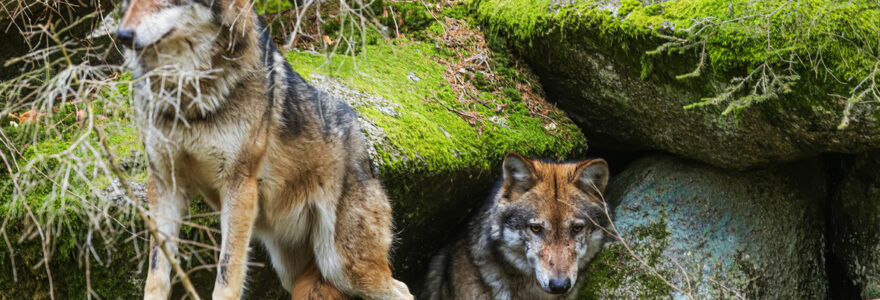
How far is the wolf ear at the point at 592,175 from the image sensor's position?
6293 millimetres

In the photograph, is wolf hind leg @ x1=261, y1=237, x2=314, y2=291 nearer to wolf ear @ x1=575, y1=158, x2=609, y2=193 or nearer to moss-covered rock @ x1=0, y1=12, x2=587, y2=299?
moss-covered rock @ x1=0, y1=12, x2=587, y2=299

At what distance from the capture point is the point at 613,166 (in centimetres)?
823

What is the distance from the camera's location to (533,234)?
6.14m

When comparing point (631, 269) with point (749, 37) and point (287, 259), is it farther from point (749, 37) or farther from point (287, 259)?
point (287, 259)

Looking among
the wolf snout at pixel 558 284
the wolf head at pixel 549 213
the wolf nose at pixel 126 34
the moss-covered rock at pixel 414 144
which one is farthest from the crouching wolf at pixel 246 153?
the wolf head at pixel 549 213

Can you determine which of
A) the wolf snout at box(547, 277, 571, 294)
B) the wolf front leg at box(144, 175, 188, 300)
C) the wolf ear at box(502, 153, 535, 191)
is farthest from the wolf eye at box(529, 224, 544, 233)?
the wolf front leg at box(144, 175, 188, 300)

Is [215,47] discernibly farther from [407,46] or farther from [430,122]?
[407,46]

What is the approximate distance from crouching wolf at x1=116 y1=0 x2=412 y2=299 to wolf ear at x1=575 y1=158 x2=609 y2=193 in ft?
6.37

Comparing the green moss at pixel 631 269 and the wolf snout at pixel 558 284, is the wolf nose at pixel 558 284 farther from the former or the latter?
the green moss at pixel 631 269

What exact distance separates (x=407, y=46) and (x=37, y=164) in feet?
12.0

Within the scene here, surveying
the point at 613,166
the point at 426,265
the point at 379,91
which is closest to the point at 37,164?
the point at 379,91

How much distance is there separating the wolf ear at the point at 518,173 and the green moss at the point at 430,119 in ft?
0.85

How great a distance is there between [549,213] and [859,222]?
9.32 ft

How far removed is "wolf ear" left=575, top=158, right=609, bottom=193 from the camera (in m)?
6.29
